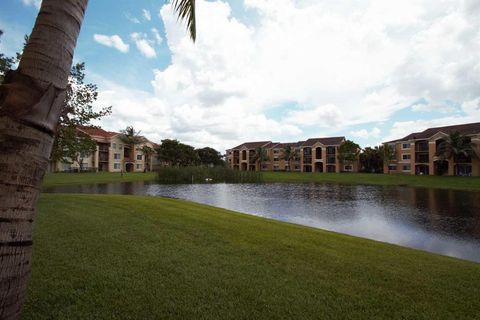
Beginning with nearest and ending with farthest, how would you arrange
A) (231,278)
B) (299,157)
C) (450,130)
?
(231,278), (450,130), (299,157)

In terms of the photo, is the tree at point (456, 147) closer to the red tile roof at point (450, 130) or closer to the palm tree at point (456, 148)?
the palm tree at point (456, 148)

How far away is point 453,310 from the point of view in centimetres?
366

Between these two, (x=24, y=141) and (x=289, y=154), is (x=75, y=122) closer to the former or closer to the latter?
(x=24, y=141)

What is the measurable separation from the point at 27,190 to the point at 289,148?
79.2 m

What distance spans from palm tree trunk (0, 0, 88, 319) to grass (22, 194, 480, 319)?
211cm

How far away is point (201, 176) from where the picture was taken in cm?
4131

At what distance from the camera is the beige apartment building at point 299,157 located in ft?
235

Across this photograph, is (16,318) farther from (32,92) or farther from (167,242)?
(167,242)

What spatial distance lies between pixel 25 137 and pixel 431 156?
210 feet

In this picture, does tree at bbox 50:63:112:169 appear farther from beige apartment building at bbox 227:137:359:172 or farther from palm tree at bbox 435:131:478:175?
beige apartment building at bbox 227:137:359:172

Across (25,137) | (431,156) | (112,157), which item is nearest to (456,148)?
(431,156)

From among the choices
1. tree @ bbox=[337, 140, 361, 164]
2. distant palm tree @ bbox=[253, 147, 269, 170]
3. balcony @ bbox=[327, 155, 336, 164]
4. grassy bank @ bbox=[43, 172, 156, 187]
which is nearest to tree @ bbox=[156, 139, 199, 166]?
distant palm tree @ bbox=[253, 147, 269, 170]

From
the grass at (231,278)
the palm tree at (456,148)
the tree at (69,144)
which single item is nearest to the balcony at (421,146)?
the palm tree at (456,148)

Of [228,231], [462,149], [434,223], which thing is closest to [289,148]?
[462,149]
